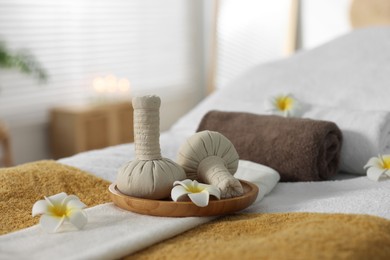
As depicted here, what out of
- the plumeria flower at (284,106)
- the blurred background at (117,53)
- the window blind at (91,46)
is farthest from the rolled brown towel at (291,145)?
the window blind at (91,46)

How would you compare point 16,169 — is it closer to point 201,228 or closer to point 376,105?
point 201,228

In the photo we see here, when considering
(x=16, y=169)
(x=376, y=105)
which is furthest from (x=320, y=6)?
(x=16, y=169)

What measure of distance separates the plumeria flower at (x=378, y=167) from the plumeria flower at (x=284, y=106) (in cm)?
33

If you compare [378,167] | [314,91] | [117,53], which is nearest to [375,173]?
[378,167]

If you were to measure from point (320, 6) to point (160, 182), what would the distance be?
245 cm

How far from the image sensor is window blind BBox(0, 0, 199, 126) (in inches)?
132

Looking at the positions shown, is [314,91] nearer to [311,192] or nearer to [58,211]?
[311,192]

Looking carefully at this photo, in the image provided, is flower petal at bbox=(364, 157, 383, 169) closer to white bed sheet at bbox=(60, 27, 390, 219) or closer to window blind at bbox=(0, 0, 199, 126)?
white bed sheet at bbox=(60, 27, 390, 219)

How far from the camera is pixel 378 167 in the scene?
1476 millimetres

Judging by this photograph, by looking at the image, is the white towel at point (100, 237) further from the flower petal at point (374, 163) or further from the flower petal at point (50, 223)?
the flower petal at point (374, 163)

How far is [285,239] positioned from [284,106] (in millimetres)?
948

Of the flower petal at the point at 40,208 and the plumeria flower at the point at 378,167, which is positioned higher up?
the flower petal at the point at 40,208

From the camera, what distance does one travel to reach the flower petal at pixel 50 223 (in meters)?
1.05

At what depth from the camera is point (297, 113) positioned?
1776 millimetres
